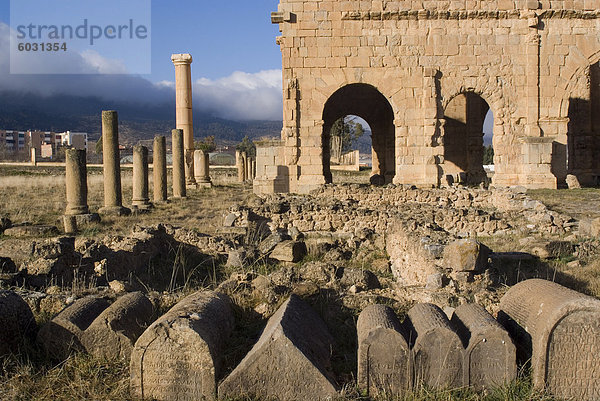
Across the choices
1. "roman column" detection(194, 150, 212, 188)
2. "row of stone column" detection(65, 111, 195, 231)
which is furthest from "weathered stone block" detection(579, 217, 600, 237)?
"roman column" detection(194, 150, 212, 188)

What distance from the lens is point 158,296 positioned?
4.69m

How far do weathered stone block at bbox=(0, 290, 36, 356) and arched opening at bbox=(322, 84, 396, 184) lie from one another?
18.0 m

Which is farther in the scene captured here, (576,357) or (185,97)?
(185,97)

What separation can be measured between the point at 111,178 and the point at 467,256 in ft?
37.7

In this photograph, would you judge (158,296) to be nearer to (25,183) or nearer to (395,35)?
(395,35)

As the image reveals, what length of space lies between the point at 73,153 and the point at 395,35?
10865mm

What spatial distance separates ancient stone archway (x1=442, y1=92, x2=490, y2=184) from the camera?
21.8 metres

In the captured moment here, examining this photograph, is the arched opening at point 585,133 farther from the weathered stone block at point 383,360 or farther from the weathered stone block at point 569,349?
the weathered stone block at point 383,360

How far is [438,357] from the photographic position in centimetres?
323

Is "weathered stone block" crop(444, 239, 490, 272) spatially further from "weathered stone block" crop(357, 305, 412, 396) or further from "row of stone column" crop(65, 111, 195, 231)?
"row of stone column" crop(65, 111, 195, 231)

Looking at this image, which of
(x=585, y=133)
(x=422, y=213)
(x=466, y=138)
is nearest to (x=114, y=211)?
(x=422, y=213)

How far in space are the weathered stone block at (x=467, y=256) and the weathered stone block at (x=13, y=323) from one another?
4.12 m

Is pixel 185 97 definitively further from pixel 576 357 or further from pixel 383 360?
pixel 576 357

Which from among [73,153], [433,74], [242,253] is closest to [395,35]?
[433,74]
